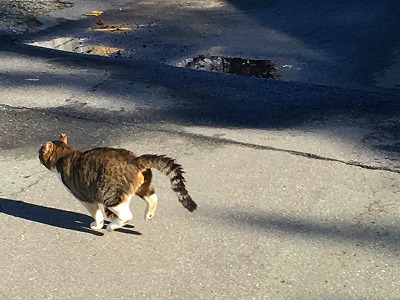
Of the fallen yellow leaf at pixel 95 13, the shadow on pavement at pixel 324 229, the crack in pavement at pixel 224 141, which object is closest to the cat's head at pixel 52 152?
the shadow on pavement at pixel 324 229

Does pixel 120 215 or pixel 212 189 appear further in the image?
pixel 212 189

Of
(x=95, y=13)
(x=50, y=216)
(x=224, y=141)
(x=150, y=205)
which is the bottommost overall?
(x=95, y=13)

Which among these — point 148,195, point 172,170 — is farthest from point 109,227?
point 172,170

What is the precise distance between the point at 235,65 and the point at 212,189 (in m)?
3.72

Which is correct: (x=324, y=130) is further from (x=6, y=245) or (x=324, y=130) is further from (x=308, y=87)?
(x=6, y=245)

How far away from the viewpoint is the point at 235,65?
906 centimetres

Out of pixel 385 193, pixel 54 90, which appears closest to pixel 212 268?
pixel 385 193

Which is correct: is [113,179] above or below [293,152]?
above

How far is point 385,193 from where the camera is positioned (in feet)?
18.1

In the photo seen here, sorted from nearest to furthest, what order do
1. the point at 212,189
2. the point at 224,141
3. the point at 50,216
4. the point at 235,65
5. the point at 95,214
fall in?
1. the point at 95,214
2. the point at 50,216
3. the point at 212,189
4. the point at 224,141
5. the point at 235,65

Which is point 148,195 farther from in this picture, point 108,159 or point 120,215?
point 108,159

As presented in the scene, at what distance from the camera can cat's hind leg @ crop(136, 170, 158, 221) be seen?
4.70 metres

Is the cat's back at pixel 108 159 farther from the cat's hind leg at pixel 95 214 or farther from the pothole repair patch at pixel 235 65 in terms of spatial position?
the pothole repair patch at pixel 235 65

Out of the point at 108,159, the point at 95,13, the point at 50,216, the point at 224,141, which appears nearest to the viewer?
the point at 108,159
